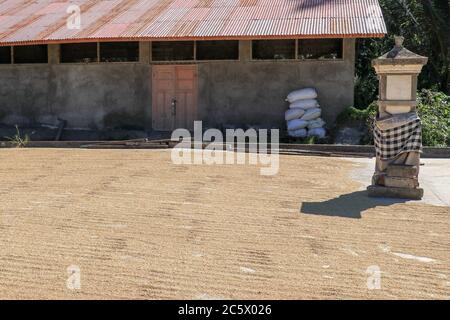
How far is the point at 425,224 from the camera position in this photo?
19.4 feet

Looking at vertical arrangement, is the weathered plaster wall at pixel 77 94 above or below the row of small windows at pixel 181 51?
below

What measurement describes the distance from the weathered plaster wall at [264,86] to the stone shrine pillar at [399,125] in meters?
7.79

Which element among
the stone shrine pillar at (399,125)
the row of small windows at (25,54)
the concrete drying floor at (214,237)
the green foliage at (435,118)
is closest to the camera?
the concrete drying floor at (214,237)

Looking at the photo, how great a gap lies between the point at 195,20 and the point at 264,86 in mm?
2889

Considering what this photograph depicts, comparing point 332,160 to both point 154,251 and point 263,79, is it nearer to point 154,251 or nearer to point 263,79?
point 263,79

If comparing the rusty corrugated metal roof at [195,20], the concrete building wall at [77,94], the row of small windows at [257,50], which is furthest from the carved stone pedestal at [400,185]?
the concrete building wall at [77,94]

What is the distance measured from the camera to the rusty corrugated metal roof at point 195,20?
14633 millimetres

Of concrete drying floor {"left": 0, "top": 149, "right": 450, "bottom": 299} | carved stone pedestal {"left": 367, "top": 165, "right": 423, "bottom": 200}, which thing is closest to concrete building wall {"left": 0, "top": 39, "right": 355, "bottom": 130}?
concrete drying floor {"left": 0, "top": 149, "right": 450, "bottom": 299}

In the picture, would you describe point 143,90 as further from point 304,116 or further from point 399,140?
point 399,140

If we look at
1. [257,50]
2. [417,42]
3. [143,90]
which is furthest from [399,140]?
[417,42]

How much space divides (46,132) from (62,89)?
143 cm

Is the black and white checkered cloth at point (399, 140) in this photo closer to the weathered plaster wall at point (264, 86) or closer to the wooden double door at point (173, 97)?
the weathered plaster wall at point (264, 86)

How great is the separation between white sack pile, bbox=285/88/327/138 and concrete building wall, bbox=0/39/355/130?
460mm
